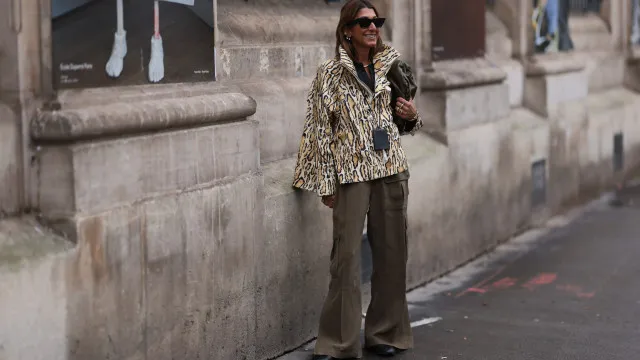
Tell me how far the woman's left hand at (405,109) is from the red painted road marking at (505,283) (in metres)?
2.56

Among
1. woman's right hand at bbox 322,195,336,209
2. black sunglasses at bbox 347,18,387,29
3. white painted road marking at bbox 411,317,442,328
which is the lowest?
white painted road marking at bbox 411,317,442,328

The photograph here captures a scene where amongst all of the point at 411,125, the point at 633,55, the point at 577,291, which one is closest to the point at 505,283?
the point at 577,291

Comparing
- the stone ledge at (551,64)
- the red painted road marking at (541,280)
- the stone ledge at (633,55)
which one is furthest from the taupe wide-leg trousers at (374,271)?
the stone ledge at (633,55)

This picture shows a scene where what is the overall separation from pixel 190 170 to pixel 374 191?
1.13 meters

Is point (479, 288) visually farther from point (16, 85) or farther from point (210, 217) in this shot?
point (16, 85)

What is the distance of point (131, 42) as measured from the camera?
475cm

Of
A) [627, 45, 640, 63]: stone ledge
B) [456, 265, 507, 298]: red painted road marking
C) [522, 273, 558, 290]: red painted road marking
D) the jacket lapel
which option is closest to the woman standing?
the jacket lapel

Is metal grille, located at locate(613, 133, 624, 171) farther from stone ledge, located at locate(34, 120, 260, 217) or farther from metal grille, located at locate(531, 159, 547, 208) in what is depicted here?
stone ledge, located at locate(34, 120, 260, 217)

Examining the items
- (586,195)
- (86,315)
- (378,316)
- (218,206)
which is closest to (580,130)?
(586,195)

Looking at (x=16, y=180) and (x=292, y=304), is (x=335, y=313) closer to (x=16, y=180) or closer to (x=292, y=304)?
(x=292, y=304)

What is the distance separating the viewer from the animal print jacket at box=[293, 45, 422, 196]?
18.4 feet

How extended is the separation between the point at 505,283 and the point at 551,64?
12.2 ft

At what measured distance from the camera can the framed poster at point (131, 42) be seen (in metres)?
4.38

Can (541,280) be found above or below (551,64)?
below
